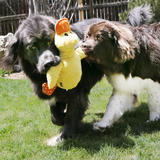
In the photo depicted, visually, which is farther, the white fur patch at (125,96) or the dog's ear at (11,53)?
the white fur patch at (125,96)

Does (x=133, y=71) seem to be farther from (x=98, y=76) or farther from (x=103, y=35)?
(x=103, y=35)

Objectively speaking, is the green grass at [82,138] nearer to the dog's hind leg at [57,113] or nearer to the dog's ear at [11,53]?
the dog's hind leg at [57,113]

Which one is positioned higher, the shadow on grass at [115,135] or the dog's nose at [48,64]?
the dog's nose at [48,64]

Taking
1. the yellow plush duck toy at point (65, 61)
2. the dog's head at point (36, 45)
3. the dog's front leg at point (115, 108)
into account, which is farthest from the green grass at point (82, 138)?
the dog's head at point (36, 45)

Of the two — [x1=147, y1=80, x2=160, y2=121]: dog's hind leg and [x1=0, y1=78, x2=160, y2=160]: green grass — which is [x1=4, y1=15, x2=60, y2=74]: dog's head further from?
[x1=147, y1=80, x2=160, y2=121]: dog's hind leg

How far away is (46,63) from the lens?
208 cm

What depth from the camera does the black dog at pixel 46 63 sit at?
89.5 inches

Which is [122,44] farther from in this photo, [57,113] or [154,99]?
[57,113]

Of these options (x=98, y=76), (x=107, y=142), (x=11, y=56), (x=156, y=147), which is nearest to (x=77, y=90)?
(x=98, y=76)

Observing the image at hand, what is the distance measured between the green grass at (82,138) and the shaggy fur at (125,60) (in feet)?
0.76

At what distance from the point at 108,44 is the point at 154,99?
3.73ft

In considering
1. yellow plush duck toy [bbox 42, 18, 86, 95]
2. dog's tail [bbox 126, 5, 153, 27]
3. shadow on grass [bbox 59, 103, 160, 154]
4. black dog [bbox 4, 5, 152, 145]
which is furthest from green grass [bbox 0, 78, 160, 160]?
dog's tail [bbox 126, 5, 153, 27]

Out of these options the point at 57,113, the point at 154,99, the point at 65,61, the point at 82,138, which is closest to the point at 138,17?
the point at 154,99

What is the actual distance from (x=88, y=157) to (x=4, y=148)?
1121mm
